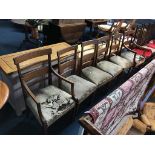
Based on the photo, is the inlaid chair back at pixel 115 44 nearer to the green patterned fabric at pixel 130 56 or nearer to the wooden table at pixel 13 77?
the green patterned fabric at pixel 130 56

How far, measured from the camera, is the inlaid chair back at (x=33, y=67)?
5.42 feet

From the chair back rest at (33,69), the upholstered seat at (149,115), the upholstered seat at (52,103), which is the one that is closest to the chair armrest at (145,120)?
the upholstered seat at (149,115)

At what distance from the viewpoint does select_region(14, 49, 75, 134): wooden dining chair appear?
160 cm

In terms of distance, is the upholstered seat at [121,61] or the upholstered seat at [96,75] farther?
the upholstered seat at [121,61]

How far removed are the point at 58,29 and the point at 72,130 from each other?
242 cm

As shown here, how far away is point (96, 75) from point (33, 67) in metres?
0.87

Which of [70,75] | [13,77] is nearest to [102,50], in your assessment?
[70,75]

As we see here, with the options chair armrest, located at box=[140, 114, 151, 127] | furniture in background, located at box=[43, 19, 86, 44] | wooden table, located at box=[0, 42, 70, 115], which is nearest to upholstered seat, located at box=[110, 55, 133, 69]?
chair armrest, located at box=[140, 114, 151, 127]

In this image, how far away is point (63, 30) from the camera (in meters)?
3.78

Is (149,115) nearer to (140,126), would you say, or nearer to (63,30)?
(140,126)

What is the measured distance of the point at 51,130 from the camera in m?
2.06

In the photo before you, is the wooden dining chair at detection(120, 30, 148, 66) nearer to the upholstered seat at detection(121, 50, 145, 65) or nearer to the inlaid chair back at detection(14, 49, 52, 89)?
the upholstered seat at detection(121, 50, 145, 65)

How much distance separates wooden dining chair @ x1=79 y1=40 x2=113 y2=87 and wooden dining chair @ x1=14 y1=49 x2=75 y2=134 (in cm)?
50
